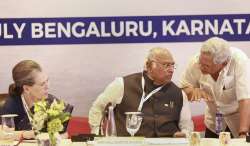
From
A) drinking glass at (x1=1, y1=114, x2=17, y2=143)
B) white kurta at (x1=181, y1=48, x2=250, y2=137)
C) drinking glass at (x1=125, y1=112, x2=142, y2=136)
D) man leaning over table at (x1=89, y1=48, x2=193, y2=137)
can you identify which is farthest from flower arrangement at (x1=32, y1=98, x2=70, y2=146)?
white kurta at (x1=181, y1=48, x2=250, y2=137)

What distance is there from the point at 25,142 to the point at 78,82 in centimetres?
160

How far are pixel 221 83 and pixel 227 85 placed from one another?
0.06 m

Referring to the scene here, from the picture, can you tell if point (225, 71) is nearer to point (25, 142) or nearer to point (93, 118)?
point (93, 118)

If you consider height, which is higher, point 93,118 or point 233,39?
point 233,39

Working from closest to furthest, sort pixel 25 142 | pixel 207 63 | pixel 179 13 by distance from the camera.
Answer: pixel 25 142, pixel 207 63, pixel 179 13

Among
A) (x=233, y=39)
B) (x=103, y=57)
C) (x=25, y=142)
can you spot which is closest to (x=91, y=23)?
(x=103, y=57)

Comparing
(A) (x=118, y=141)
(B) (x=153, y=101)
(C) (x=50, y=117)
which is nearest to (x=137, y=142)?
(A) (x=118, y=141)

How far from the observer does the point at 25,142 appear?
3990 mm

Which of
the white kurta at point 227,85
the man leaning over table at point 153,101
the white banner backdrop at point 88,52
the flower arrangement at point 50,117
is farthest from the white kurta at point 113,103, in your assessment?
the flower arrangement at point 50,117

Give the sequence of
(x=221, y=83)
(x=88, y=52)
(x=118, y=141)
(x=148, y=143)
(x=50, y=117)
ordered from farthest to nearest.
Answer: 1. (x=88, y=52)
2. (x=221, y=83)
3. (x=148, y=143)
4. (x=118, y=141)
5. (x=50, y=117)

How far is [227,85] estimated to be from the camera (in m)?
4.84

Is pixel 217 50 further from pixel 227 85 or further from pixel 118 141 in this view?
pixel 118 141

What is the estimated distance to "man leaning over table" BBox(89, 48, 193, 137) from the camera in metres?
4.59

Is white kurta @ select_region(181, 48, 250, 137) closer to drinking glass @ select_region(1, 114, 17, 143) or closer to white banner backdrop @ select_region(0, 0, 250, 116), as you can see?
white banner backdrop @ select_region(0, 0, 250, 116)
